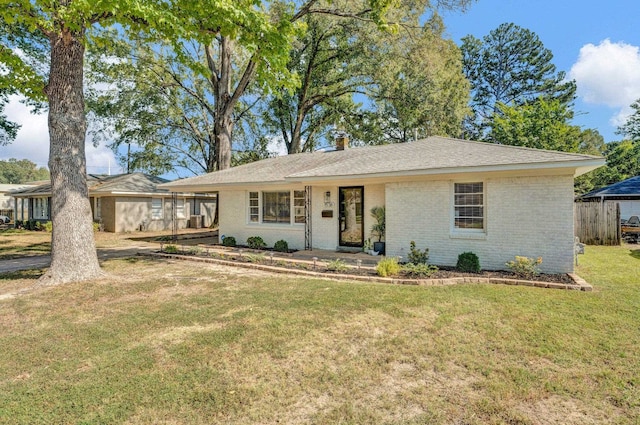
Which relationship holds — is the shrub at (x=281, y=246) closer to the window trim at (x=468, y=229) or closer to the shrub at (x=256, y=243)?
the shrub at (x=256, y=243)

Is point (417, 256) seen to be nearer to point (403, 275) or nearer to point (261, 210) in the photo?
point (403, 275)

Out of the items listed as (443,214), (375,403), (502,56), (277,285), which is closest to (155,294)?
(277,285)

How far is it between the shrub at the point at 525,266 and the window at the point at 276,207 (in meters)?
8.00

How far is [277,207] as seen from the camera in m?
13.6

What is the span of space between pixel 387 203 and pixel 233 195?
24.1ft

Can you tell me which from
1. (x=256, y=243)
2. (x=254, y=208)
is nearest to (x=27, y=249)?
(x=254, y=208)

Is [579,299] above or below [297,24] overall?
below

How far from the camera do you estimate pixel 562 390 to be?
3260mm

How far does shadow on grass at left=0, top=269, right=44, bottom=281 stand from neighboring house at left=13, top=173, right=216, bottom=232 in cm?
990

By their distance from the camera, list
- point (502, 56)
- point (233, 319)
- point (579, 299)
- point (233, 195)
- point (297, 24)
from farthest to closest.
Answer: point (502, 56), point (233, 195), point (297, 24), point (579, 299), point (233, 319)

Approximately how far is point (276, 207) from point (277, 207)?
0.05 m

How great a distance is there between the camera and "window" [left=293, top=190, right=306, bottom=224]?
1293 cm

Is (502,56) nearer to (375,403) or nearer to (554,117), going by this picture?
(554,117)

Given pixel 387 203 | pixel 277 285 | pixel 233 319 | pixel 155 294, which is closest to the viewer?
pixel 233 319
